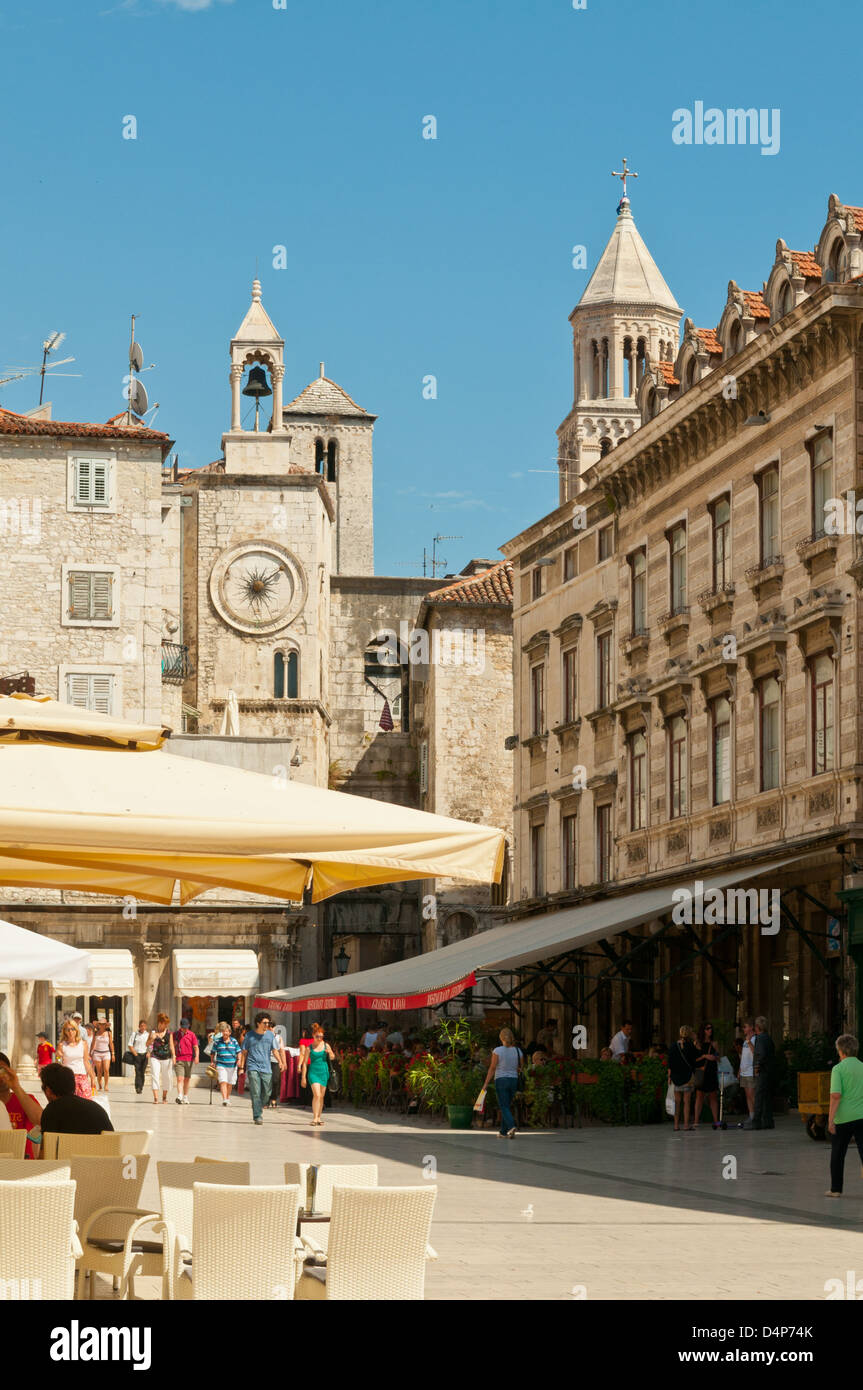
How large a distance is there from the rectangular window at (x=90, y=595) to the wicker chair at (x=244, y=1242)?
50.8 m

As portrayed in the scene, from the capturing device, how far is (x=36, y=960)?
490 inches

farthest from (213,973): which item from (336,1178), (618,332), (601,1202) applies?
(336,1178)

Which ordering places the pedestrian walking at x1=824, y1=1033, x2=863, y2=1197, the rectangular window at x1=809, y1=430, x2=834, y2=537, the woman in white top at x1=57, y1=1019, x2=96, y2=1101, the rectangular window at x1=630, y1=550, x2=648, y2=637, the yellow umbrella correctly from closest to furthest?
the yellow umbrella
the pedestrian walking at x1=824, y1=1033, x2=863, y2=1197
the rectangular window at x1=809, y1=430, x2=834, y2=537
the woman in white top at x1=57, y1=1019, x2=96, y2=1101
the rectangular window at x1=630, y1=550, x2=648, y2=637

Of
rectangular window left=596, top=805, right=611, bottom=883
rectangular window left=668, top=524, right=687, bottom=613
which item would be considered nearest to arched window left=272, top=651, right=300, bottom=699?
rectangular window left=596, top=805, right=611, bottom=883

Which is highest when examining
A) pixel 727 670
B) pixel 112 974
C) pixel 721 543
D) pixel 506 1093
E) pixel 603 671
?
pixel 721 543

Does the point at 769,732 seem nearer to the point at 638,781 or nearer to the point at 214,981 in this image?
the point at 638,781

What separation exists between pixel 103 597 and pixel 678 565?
26783 mm

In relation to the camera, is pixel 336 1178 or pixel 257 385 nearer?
pixel 336 1178

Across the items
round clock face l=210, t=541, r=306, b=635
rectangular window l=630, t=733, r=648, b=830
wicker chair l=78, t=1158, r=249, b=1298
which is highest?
round clock face l=210, t=541, r=306, b=635

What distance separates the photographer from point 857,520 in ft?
90.4

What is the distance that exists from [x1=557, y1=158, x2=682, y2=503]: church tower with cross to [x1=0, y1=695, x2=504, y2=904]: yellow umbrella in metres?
62.8

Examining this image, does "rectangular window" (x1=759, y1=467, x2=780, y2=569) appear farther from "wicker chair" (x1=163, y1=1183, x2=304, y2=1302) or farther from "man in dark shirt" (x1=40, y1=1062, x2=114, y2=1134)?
"wicker chair" (x1=163, y1=1183, x2=304, y2=1302)

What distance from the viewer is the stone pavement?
1191 centimetres
